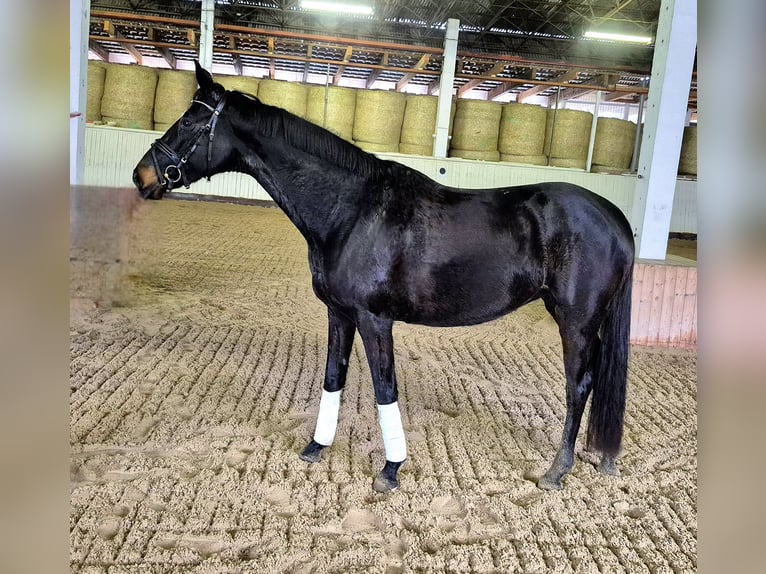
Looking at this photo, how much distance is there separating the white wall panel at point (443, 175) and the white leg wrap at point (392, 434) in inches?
293

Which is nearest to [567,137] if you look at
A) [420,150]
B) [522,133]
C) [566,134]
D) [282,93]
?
[566,134]

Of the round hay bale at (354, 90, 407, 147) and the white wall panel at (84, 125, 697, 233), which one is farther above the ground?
the round hay bale at (354, 90, 407, 147)

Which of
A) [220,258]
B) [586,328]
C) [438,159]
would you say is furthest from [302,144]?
[438,159]

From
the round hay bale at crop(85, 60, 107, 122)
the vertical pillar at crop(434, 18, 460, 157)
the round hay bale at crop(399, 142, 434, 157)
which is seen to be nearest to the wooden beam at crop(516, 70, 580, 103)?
the vertical pillar at crop(434, 18, 460, 157)

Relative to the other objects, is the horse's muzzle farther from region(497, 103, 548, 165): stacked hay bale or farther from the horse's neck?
region(497, 103, 548, 165): stacked hay bale

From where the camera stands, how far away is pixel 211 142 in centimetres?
240

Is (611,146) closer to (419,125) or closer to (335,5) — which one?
(419,125)

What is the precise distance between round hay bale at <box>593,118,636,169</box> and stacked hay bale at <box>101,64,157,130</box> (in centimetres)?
772

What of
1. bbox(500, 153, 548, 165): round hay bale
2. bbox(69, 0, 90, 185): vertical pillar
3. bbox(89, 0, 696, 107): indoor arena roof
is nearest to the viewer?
bbox(69, 0, 90, 185): vertical pillar

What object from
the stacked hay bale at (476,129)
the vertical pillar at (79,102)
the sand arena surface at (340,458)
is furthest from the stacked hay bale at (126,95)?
the sand arena surface at (340,458)

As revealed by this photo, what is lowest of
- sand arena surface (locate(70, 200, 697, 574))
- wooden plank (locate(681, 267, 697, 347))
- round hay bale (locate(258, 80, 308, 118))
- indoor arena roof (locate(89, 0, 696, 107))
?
sand arena surface (locate(70, 200, 697, 574))

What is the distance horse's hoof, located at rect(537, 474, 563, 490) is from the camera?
8.35 ft

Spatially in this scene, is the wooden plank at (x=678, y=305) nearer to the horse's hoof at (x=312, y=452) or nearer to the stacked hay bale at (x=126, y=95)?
the horse's hoof at (x=312, y=452)

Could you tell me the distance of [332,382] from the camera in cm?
269
